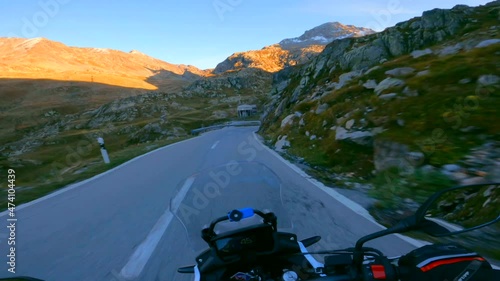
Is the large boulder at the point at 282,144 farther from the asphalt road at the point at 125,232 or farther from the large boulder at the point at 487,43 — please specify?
the large boulder at the point at 487,43

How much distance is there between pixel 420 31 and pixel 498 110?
87.0 ft

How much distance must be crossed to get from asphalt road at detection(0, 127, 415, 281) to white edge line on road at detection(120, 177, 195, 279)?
1 cm

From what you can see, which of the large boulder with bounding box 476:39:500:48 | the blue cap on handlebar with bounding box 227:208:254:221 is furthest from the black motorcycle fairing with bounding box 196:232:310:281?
the large boulder with bounding box 476:39:500:48

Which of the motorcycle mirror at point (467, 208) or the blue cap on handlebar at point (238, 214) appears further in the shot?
the motorcycle mirror at point (467, 208)

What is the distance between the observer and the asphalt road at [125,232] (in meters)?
3.96

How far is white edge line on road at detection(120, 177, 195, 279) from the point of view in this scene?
313 centimetres

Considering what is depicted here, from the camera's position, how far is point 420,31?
31125mm

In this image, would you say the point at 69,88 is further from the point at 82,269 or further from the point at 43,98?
the point at 82,269

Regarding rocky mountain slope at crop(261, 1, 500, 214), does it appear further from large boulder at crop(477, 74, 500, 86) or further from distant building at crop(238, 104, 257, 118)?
distant building at crop(238, 104, 257, 118)

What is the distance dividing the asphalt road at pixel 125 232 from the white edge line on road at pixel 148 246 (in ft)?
0.04

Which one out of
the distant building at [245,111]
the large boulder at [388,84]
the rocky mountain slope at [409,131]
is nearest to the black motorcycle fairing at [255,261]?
the rocky mountain slope at [409,131]

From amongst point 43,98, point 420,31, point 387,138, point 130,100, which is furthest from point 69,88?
point 387,138

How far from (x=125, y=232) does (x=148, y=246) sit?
36.4 inches

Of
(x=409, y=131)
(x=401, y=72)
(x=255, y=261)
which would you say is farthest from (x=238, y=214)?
(x=401, y=72)
